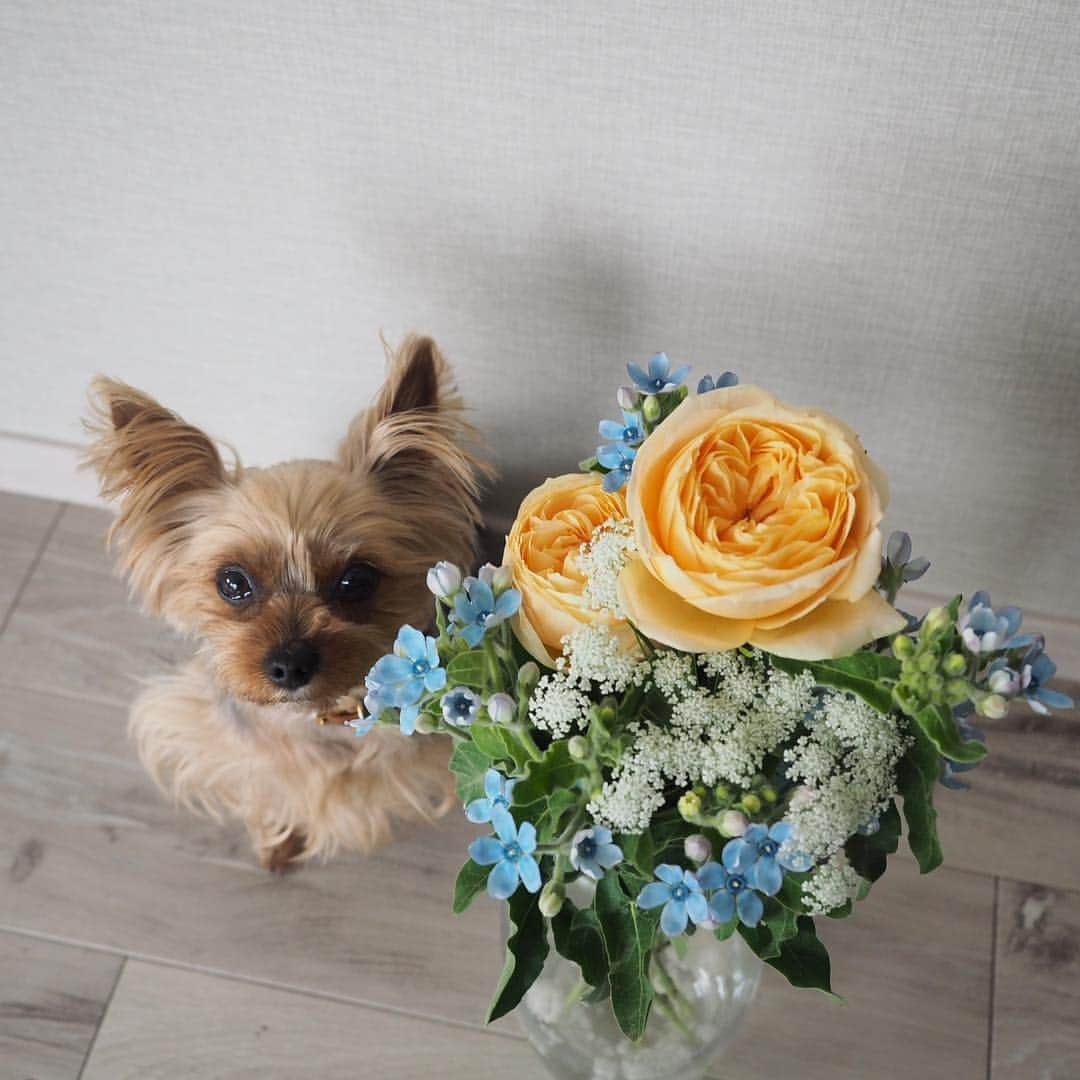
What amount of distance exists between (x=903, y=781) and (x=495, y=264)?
69 cm

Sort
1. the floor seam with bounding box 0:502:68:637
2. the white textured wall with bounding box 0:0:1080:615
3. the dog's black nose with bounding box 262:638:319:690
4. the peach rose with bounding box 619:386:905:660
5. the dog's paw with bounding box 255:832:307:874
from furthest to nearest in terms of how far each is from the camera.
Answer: the floor seam with bounding box 0:502:68:637
the dog's paw with bounding box 255:832:307:874
the dog's black nose with bounding box 262:638:319:690
the white textured wall with bounding box 0:0:1080:615
the peach rose with bounding box 619:386:905:660

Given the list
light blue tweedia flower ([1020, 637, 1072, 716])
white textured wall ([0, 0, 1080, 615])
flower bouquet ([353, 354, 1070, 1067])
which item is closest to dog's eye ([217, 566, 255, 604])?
white textured wall ([0, 0, 1080, 615])

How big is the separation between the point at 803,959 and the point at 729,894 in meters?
0.15

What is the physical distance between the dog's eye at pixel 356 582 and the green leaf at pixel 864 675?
1.82ft

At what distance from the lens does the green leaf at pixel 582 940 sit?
843mm

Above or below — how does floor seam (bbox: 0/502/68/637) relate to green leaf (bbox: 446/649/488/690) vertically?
below

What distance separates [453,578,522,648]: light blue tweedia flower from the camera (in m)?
0.75

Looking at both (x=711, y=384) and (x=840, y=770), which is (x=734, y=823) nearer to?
(x=840, y=770)

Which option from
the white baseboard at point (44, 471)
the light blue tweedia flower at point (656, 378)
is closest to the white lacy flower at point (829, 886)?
the light blue tweedia flower at point (656, 378)

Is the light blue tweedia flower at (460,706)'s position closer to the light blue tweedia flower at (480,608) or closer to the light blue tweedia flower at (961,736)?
the light blue tweedia flower at (480,608)

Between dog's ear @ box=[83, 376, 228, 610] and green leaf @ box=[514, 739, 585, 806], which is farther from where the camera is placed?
dog's ear @ box=[83, 376, 228, 610]

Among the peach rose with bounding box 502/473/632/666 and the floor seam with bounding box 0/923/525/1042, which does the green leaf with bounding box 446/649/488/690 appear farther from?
the floor seam with bounding box 0/923/525/1042

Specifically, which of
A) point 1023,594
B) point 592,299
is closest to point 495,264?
point 592,299

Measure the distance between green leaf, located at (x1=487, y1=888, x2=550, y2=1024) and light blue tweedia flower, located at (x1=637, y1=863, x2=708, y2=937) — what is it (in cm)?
11
